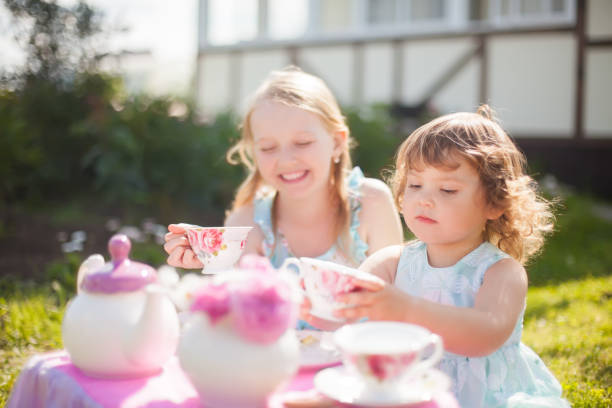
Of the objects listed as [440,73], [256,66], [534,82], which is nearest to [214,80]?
[256,66]

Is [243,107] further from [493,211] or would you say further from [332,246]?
[493,211]

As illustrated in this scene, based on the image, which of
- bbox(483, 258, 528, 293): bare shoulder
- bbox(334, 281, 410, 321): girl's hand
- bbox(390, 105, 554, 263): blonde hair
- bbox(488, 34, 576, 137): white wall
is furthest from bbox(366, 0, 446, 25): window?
bbox(334, 281, 410, 321): girl's hand

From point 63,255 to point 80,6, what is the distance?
3.03 m

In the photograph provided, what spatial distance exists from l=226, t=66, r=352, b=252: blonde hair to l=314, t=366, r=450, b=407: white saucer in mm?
1465

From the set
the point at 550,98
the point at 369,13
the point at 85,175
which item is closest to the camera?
the point at 85,175

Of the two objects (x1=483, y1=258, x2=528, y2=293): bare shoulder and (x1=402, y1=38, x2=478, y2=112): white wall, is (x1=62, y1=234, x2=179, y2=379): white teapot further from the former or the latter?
(x1=402, y1=38, x2=478, y2=112): white wall

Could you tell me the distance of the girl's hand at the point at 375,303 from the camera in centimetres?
147

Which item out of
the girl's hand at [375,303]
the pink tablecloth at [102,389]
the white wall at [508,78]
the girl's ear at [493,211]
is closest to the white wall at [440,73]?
the white wall at [508,78]

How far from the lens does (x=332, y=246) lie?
9.47 ft

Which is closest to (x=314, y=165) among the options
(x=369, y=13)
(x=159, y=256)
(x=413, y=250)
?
(x=413, y=250)

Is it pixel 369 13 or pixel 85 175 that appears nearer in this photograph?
pixel 85 175

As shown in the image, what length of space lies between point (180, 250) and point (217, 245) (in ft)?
0.80

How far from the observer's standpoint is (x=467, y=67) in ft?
31.1

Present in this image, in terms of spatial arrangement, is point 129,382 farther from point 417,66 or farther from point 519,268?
point 417,66
